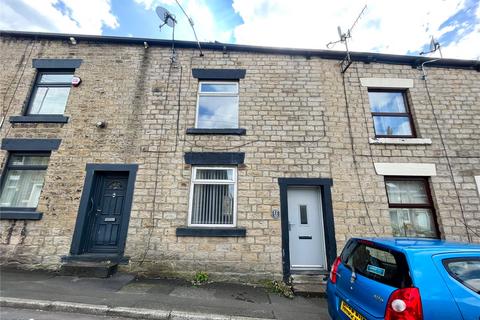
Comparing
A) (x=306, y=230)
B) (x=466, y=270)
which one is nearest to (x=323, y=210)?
(x=306, y=230)

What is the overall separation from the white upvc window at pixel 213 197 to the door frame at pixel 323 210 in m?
1.24

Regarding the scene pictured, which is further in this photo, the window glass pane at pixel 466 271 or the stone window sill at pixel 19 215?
the stone window sill at pixel 19 215

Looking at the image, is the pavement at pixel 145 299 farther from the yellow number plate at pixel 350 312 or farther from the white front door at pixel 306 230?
the yellow number plate at pixel 350 312

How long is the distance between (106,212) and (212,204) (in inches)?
110

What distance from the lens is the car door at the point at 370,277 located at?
7.67ft

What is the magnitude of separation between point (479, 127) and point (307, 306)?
6.99 meters

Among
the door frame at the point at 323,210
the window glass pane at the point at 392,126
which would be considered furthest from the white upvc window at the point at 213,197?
the window glass pane at the point at 392,126

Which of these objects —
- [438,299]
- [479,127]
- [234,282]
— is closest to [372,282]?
[438,299]

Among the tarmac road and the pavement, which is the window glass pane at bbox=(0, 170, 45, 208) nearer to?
the pavement

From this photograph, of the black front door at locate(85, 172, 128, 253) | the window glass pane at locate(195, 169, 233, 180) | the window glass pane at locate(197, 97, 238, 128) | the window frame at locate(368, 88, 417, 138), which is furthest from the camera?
the window glass pane at locate(197, 97, 238, 128)

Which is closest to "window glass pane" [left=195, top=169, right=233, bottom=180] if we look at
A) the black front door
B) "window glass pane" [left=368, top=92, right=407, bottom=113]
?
the black front door

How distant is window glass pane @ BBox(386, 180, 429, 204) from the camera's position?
619 cm

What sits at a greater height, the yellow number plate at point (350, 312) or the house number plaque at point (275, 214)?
the house number plaque at point (275, 214)

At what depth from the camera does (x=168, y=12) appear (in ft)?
23.5
